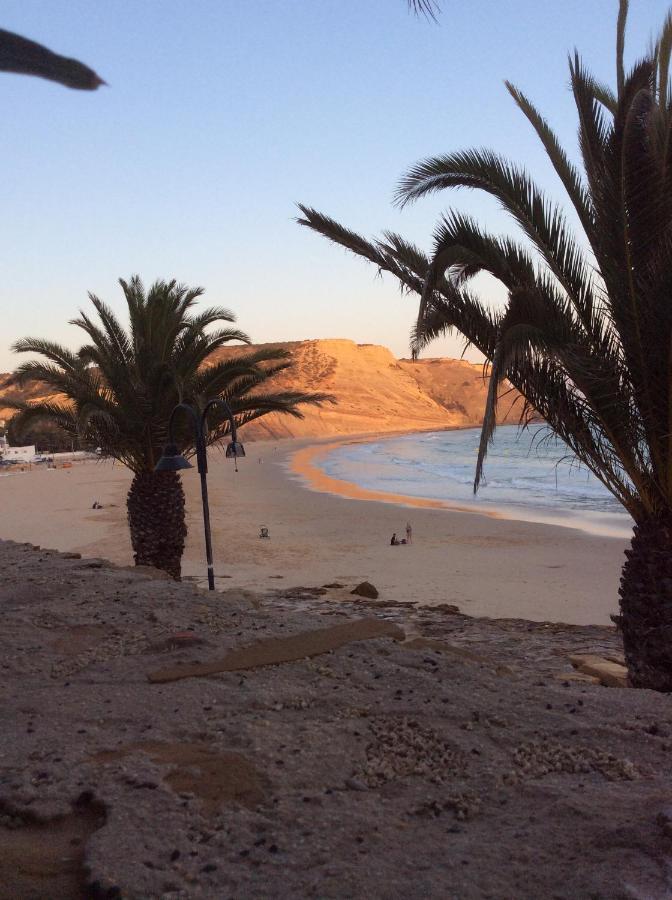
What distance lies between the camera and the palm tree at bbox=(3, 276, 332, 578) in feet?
39.8

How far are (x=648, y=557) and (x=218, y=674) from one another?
3.38 meters

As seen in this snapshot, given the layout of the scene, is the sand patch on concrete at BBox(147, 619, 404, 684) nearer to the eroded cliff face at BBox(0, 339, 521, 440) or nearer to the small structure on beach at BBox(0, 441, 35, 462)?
the small structure on beach at BBox(0, 441, 35, 462)

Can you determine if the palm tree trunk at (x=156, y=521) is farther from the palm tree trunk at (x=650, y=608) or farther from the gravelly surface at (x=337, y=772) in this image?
the palm tree trunk at (x=650, y=608)

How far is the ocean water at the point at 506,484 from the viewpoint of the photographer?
2392 centimetres

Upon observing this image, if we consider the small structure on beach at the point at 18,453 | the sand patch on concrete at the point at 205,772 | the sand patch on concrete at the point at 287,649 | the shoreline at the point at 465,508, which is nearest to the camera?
the sand patch on concrete at the point at 205,772

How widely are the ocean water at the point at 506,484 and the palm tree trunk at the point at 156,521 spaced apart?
547cm

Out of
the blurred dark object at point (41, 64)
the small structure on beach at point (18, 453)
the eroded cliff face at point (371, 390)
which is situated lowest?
the small structure on beach at point (18, 453)

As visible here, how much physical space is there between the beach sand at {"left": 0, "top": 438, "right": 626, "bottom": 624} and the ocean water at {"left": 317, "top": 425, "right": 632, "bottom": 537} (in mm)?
2065

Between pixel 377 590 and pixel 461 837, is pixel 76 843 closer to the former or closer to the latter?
pixel 461 837

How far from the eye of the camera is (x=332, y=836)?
300cm

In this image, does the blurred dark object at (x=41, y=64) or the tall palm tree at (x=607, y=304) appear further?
the tall palm tree at (x=607, y=304)

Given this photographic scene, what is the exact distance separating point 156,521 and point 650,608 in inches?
310

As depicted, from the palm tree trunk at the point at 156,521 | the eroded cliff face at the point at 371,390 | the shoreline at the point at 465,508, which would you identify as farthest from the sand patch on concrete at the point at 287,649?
the eroded cliff face at the point at 371,390

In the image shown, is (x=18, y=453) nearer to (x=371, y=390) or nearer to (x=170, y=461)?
(x=170, y=461)
